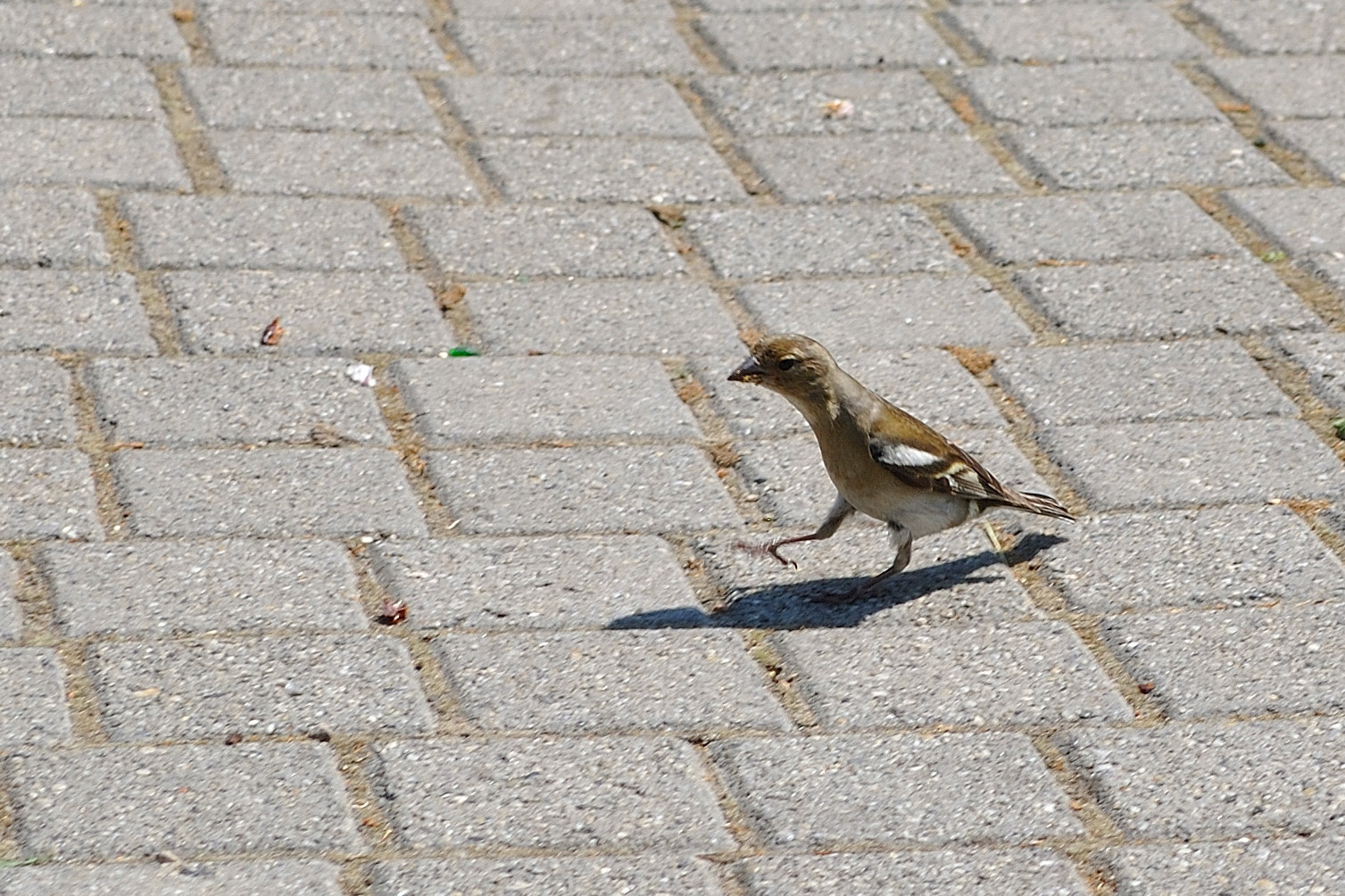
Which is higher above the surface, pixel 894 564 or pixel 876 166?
pixel 876 166

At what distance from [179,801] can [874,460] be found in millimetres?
1926

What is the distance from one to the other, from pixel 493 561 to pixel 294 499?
583 mm

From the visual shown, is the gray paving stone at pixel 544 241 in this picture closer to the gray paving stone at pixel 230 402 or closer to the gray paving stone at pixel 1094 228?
the gray paving stone at pixel 230 402

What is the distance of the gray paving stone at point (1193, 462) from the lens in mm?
5176

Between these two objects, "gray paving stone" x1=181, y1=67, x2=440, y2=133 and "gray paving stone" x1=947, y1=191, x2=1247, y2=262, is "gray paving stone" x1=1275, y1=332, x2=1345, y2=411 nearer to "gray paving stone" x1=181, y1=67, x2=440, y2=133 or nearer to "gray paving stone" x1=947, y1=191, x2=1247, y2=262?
"gray paving stone" x1=947, y1=191, x2=1247, y2=262

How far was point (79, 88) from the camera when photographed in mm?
6898

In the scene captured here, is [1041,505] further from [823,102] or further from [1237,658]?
[823,102]

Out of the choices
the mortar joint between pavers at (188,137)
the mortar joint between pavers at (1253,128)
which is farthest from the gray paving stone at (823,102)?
the mortar joint between pavers at (188,137)

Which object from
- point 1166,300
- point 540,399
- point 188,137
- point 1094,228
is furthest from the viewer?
point 188,137

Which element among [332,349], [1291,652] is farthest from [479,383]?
[1291,652]

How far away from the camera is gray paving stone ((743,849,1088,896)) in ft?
12.1

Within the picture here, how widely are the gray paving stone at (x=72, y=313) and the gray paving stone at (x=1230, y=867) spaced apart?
3.19 metres

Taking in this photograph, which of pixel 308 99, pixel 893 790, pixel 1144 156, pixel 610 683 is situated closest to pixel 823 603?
pixel 610 683

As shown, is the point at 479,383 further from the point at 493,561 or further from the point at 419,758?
the point at 419,758
